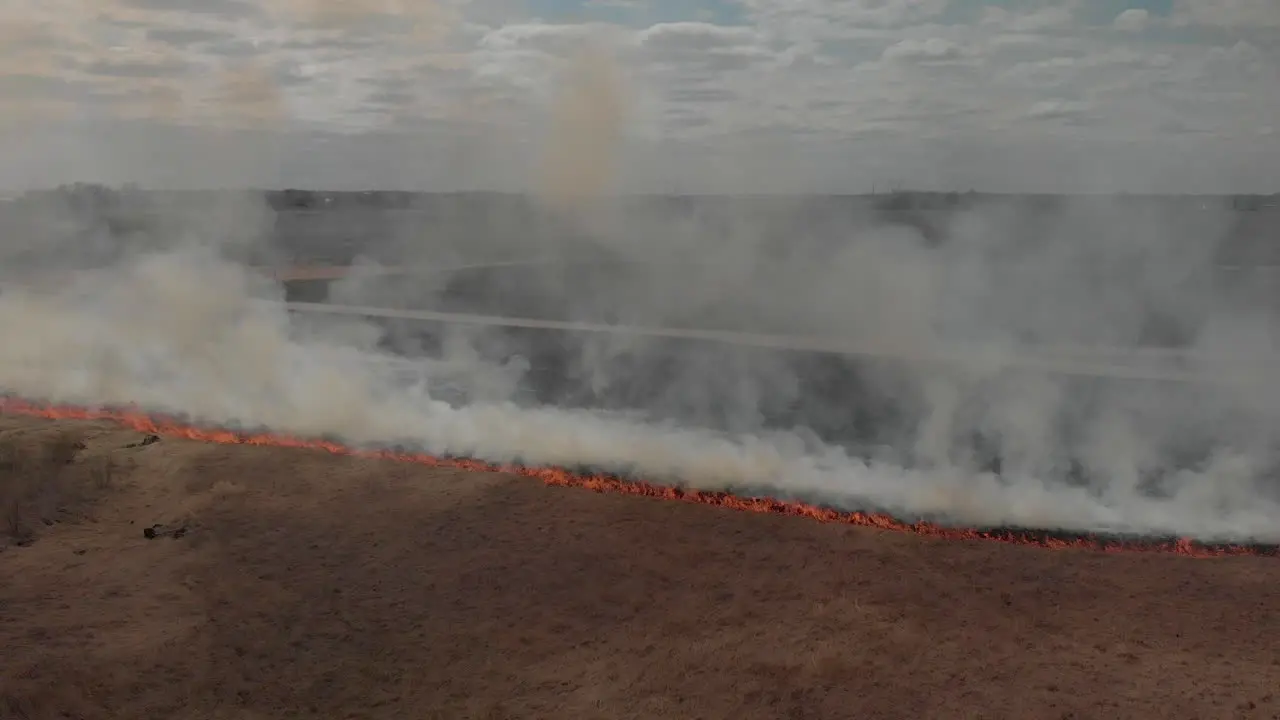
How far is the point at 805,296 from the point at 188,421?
20001 mm

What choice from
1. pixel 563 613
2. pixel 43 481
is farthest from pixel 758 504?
pixel 43 481

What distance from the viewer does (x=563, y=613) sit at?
10.4 metres

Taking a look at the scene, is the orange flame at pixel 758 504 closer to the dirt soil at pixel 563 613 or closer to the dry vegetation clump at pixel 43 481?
the dirt soil at pixel 563 613

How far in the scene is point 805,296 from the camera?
3119 cm

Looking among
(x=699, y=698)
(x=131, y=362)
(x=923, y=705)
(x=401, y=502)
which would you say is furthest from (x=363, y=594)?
(x=131, y=362)

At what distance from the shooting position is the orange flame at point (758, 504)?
41.0 ft

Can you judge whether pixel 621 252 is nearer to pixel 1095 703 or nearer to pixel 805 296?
pixel 805 296

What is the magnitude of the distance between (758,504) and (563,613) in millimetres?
4263

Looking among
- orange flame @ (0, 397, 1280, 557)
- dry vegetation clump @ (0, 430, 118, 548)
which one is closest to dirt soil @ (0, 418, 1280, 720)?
dry vegetation clump @ (0, 430, 118, 548)

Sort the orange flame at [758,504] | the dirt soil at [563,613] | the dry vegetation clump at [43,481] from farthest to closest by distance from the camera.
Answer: the dry vegetation clump at [43,481] → the orange flame at [758,504] → the dirt soil at [563,613]

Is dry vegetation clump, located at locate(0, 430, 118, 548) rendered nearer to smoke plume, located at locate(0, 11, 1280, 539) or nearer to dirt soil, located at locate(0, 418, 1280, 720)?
dirt soil, located at locate(0, 418, 1280, 720)

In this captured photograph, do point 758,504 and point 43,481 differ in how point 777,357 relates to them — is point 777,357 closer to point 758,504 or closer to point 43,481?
point 758,504

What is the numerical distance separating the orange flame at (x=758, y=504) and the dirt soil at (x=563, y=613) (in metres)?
0.73

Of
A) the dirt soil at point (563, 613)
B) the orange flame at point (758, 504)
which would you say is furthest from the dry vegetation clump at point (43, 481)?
the orange flame at point (758, 504)
